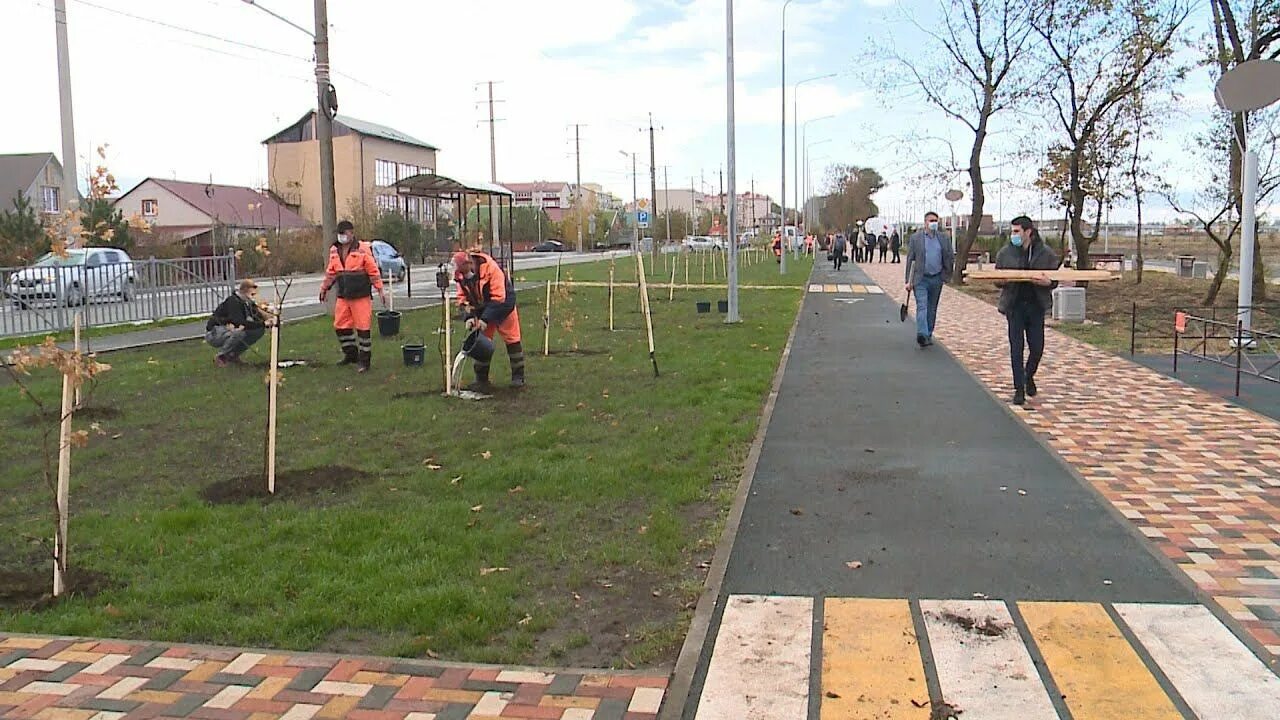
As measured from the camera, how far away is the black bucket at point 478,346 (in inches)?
440

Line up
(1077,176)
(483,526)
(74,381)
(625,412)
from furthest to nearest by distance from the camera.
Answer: (1077,176)
(625,412)
(483,526)
(74,381)

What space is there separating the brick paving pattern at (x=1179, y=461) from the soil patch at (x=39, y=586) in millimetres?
5192

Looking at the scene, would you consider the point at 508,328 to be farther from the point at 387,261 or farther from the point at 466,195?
the point at 387,261

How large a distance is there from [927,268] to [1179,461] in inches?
304

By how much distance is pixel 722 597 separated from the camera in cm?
507

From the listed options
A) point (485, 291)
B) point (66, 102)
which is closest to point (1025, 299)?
point (485, 291)

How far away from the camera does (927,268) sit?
15344 mm

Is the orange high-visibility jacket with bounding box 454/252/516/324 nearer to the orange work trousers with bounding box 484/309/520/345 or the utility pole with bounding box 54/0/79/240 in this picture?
the orange work trousers with bounding box 484/309/520/345

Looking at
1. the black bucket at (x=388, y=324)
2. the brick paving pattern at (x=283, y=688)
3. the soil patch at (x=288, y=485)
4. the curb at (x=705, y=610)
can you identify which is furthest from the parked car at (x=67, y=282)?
the brick paving pattern at (x=283, y=688)

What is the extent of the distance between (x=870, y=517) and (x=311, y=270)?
45068 millimetres

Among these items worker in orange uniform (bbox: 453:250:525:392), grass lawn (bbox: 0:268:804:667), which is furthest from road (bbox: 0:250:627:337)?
worker in orange uniform (bbox: 453:250:525:392)

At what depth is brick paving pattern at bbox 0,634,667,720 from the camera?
12.7 feet

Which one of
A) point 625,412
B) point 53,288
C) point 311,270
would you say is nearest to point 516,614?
point 625,412

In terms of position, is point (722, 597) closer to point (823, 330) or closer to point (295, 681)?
point (295, 681)
